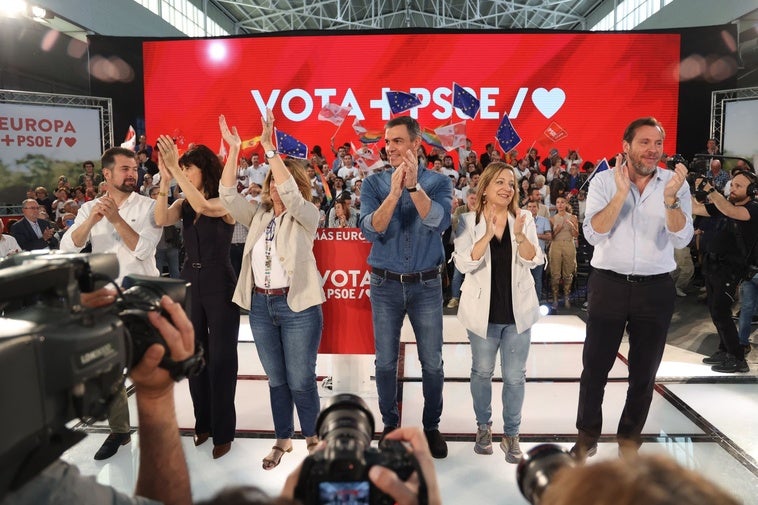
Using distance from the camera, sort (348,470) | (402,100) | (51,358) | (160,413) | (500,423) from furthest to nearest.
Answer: (402,100) < (500,423) < (160,413) < (348,470) < (51,358)

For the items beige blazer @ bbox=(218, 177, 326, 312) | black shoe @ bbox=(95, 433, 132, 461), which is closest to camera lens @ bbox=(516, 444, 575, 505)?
beige blazer @ bbox=(218, 177, 326, 312)

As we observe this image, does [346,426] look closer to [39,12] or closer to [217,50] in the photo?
[217,50]

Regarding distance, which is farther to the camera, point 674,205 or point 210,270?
point 210,270

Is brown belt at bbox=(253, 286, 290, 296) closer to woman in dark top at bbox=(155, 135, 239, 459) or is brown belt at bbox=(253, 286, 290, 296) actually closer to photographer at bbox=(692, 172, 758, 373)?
woman in dark top at bbox=(155, 135, 239, 459)

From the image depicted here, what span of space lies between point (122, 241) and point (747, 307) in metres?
4.87

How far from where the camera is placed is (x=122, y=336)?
3.05 feet

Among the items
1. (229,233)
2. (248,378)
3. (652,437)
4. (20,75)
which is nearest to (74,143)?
(20,75)

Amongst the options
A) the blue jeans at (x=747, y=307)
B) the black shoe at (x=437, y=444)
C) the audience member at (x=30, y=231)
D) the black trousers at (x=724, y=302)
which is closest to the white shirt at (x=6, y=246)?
the audience member at (x=30, y=231)

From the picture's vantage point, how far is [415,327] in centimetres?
324

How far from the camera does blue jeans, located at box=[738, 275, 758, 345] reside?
486cm

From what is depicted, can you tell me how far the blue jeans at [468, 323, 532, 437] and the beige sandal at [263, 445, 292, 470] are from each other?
1087mm

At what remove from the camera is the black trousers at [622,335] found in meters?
2.90

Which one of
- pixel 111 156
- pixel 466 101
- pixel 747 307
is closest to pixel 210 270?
pixel 111 156

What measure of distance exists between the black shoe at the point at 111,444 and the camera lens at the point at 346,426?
252 centimetres
